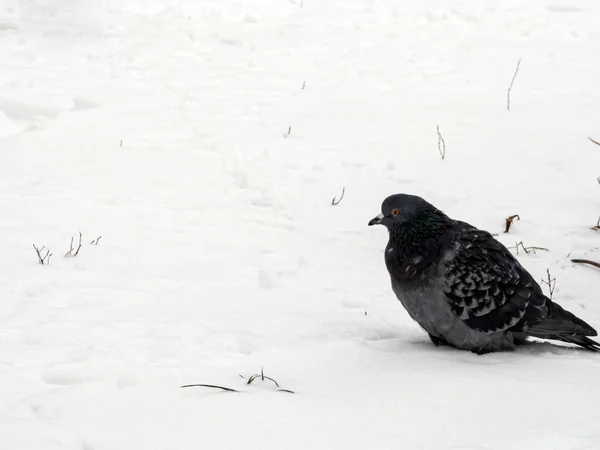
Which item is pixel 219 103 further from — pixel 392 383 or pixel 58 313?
pixel 392 383

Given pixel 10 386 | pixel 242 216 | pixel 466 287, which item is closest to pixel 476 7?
pixel 242 216

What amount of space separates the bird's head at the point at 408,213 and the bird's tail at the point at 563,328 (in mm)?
821

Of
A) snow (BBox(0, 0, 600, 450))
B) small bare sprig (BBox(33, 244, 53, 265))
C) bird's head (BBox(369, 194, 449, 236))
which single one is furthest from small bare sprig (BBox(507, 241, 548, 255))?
small bare sprig (BBox(33, 244, 53, 265))

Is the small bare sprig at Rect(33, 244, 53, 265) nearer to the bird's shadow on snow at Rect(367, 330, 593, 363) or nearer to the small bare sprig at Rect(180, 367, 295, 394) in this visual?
the small bare sprig at Rect(180, 367, 295, 394)

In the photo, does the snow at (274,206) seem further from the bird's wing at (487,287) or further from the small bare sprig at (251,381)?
the bird's wing at (487,287)

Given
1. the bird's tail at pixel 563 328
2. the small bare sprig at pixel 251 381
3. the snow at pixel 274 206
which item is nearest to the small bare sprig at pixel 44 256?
the snow at pixel 274 206

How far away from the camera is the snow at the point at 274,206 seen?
275 centimetres

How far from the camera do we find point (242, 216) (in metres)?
6.02

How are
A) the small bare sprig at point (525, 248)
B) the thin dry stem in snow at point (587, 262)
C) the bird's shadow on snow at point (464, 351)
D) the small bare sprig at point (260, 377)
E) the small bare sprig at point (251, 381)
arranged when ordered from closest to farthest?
the small bare sprig at point (251, 381) → the small bare sprig at point (260, 377) → the bird's shadow on snow at point (464, 351) → the thin dry stem in snow at point (587, 262) → the small bare sprig at point (525, 248)

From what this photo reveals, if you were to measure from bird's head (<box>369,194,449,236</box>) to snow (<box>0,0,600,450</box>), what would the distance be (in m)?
0.69

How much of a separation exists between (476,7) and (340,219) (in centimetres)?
635

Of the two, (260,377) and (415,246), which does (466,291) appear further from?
(260,377)

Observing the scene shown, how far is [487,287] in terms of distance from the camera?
3951mm

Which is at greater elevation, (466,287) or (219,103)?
(219,103)
